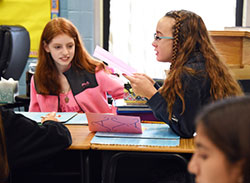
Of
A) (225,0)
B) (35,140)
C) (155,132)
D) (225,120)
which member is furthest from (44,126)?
(225,0)

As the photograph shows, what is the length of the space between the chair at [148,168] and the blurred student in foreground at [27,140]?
238 mm

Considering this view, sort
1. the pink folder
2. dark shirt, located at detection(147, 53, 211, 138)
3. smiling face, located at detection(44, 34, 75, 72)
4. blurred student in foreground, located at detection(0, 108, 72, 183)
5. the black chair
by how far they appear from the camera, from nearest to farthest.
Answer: blurred student in foreground, located at detection(0, 108, 72, 183)
dark shirt, located at detection(147, 53, 211, 138)
the pink folder
smiling face, located at detection(44, 34, 75, 72)
the black chair

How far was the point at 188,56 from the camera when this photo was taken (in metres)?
1.88

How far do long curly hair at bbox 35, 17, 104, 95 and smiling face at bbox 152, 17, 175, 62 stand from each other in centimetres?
88

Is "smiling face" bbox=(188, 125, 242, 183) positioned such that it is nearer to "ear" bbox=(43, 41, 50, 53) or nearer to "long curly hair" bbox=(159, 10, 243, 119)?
"long curly hair" bbox=(159, 10, 243, 119)

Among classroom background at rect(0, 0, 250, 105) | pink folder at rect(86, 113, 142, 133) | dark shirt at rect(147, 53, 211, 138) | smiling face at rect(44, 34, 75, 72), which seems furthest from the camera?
classroom background at rect(0, 0, 250, 105)

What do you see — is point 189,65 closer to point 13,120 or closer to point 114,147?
point 114,147

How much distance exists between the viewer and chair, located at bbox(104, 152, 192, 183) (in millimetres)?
1786

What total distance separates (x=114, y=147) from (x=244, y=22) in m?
3.00

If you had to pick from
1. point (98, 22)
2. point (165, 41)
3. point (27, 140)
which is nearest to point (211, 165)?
point (27, 140)

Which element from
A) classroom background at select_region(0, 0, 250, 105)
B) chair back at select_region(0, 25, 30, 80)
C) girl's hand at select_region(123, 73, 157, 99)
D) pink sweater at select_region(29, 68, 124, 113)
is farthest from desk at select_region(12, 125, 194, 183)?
classroom background at select_region(0, 0, 250, 105)

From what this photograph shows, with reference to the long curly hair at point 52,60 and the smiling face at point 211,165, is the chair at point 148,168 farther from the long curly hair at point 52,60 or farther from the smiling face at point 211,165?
the smiling face at point 211,165

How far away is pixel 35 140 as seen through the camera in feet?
5.77

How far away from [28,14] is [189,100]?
9.59 feet
